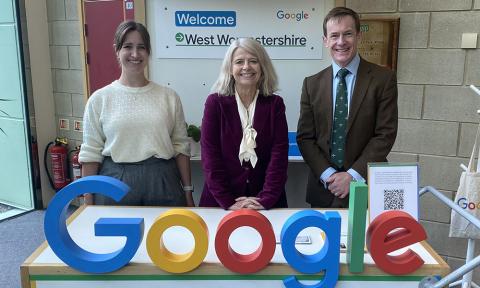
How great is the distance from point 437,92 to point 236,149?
1.39 meters

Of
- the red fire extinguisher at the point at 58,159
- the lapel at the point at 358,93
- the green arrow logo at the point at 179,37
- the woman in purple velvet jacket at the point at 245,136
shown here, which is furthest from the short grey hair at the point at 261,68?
the red fire extinguisher at the point at 58,159

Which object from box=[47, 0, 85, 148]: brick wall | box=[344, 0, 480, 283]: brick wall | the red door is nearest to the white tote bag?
box=[344, 0, 480, 283]: brick wall

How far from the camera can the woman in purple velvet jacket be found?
72.3 inches

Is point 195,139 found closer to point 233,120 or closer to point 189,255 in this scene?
point 233,120

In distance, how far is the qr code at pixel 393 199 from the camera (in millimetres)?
1382

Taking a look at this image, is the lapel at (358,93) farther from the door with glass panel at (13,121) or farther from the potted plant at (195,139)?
the door with glass panel at (13,121)

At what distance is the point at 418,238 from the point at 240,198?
0.78m

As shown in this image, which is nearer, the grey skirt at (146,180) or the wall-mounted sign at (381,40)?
the grey skirt at (146,180)

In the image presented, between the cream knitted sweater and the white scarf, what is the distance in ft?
1.15

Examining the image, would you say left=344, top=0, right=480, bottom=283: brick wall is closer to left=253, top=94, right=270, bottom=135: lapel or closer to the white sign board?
the white sign board

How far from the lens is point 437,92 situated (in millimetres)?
2529

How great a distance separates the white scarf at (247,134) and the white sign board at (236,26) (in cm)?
82

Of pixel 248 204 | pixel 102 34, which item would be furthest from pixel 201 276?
pixel 102 34

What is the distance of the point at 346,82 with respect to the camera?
6.44 ft
